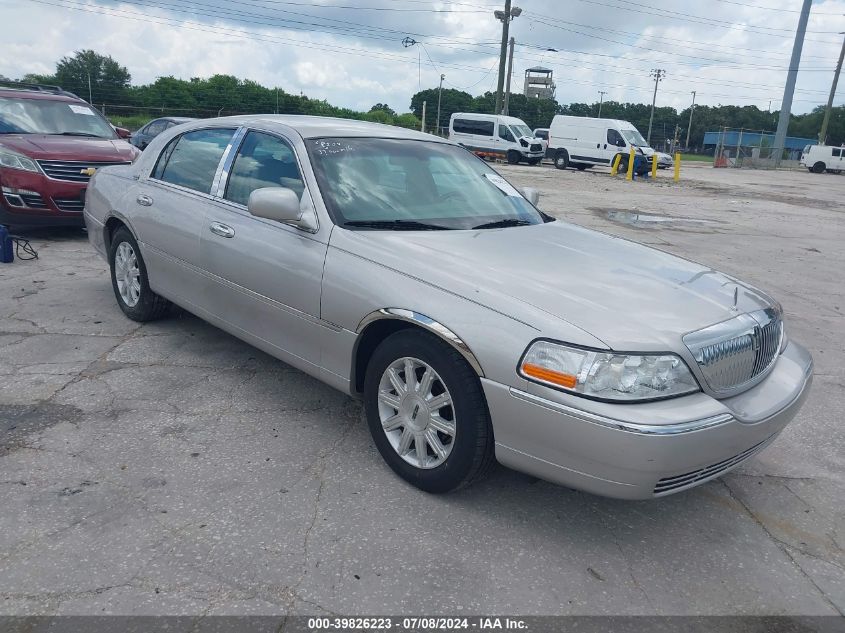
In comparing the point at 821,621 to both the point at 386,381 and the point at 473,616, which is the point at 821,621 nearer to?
the point at 473,616

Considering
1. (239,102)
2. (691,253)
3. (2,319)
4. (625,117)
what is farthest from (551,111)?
(2,319)

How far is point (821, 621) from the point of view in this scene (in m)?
2.48

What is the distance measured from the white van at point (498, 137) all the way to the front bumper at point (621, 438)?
32127 mm

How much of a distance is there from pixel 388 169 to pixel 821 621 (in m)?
2.90

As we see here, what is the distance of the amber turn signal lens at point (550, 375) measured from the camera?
259 centimetres

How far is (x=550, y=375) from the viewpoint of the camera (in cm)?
262

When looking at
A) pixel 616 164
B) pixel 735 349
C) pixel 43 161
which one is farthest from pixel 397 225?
pixel 616 164

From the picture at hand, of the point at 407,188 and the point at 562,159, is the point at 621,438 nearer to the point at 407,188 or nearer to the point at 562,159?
the point at 407,188

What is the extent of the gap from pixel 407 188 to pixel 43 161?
6039 mm

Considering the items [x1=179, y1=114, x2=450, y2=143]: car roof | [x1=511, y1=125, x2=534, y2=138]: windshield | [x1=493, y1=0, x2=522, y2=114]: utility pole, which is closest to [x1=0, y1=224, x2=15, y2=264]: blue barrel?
[x1=179, y1=114, x2=450, y2=143]: car roof

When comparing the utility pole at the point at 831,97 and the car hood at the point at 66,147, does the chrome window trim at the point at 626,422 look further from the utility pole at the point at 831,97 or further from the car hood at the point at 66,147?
the utility pole at the point at 831,97

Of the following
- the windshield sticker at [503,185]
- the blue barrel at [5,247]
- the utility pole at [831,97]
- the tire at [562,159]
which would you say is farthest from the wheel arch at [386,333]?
the utility pole at [831,97]

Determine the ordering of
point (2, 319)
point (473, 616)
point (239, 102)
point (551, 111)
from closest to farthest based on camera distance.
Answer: point (473, 616) → point (2, 319) → point (239, 102) → point (551, 111)

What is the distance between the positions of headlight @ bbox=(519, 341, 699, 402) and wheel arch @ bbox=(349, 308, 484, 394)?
266mm
